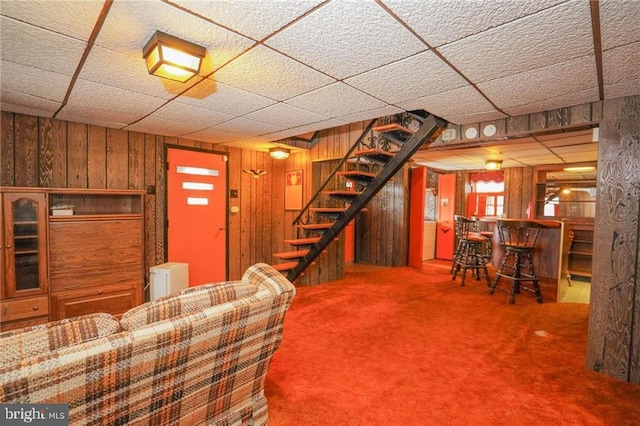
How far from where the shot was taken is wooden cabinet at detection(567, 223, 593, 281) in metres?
5.27

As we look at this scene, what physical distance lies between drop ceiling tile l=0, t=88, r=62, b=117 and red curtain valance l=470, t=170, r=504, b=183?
8.14 m

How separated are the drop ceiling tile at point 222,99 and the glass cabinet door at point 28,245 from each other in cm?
175

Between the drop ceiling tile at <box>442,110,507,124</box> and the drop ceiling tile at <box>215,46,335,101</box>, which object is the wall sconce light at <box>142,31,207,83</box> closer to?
the drop ceiling tile at <box>215,46,335,101</box>

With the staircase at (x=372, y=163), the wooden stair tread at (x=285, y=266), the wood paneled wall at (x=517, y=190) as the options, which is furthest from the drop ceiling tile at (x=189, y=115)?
the wood paneled wall at (x=517, y=190)

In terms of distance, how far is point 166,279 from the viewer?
3709 mm

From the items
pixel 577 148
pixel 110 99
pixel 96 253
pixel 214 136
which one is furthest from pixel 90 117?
pixel 577 148

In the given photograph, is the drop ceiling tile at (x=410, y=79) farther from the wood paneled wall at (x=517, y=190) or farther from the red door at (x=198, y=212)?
the wood paneled wall at (x=517, y=190)

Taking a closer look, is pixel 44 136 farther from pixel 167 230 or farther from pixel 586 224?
pixel 586 224

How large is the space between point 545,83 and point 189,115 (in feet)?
10.1

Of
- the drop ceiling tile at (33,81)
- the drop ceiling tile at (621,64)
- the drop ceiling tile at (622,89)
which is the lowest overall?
the drop ceiling tile at (622,89)

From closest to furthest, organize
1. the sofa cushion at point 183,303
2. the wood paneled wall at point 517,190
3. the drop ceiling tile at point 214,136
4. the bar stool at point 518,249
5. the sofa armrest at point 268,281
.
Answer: the sofa cushion at point 183,303 → the sofa armrest at point 268,281 → the drop ceiling tile at point 214,136 → the bar stool at point 518,249 → the wood paneled wall at point 517,190

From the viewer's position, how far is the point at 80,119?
3.32 meters

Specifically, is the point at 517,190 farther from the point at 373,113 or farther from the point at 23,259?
the point at 23,259

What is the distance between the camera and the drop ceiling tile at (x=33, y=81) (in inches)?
79.4
